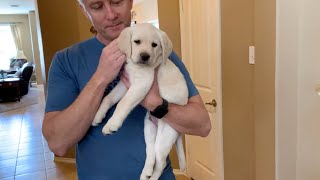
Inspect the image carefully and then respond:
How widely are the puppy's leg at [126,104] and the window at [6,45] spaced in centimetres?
1248

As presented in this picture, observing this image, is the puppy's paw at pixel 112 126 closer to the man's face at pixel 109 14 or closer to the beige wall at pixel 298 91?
the man's face at pixel 109 14

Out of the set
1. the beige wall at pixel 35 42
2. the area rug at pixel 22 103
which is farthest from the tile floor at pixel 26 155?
the beige wall at pixel 35 42

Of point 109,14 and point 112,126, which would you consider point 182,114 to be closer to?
point 112,126

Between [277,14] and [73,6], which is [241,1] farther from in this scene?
[73,6]

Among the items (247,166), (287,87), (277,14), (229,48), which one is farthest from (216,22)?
(247,166)

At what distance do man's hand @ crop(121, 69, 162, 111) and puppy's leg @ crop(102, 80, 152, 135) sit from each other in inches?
0.6

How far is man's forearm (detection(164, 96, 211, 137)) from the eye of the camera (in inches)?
40.8

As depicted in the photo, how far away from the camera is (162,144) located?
1.08m

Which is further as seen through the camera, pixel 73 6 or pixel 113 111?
pixel 73 6

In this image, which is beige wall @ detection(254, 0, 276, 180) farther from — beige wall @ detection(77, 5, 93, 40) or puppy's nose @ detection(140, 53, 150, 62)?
beige wall @ detection(77, 5, 93, 40)

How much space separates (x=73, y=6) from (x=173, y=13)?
4.51 feet

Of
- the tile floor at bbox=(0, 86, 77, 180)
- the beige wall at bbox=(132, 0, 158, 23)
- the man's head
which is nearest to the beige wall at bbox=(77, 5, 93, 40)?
the beige wall at bbox=(132, 0, 158, 23)

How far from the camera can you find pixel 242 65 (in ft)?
7.01

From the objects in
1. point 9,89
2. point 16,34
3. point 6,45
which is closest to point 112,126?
point 9,89
